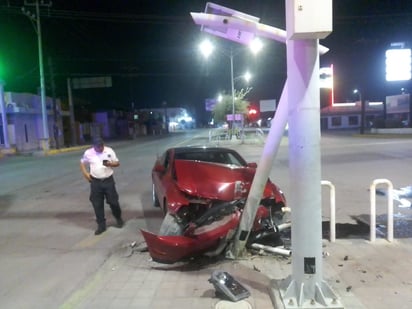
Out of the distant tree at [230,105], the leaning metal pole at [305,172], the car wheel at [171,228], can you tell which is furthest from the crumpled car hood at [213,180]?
the distant tree at [230,105]

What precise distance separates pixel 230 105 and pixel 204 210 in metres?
44.1

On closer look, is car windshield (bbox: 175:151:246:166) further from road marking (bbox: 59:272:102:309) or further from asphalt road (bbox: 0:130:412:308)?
road marking (bbox: 59:272:102:309)

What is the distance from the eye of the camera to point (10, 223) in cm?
870

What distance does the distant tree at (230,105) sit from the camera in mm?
47125

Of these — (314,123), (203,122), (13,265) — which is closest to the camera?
(314,123)

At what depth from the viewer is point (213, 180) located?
654 cm

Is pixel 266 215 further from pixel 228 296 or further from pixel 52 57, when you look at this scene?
pixel 52 57

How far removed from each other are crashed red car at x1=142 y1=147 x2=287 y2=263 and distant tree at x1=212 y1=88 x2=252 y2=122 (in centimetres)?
4001

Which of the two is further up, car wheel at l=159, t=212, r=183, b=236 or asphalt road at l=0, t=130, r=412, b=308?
car wheel at l=159, t=212, r=183, b=236

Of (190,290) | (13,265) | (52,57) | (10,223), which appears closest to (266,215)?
(190,290)

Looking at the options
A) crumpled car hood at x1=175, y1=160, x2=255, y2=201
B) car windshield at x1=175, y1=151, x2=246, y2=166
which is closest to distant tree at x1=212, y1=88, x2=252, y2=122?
car windshield at x1=175, y1=151, x2=246, y2=166

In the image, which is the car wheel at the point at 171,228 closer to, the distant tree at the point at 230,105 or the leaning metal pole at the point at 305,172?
the leaning metal pole at the point at 305,172

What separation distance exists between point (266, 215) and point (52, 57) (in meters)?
37.1

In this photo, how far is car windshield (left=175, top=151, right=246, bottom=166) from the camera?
8.64m
